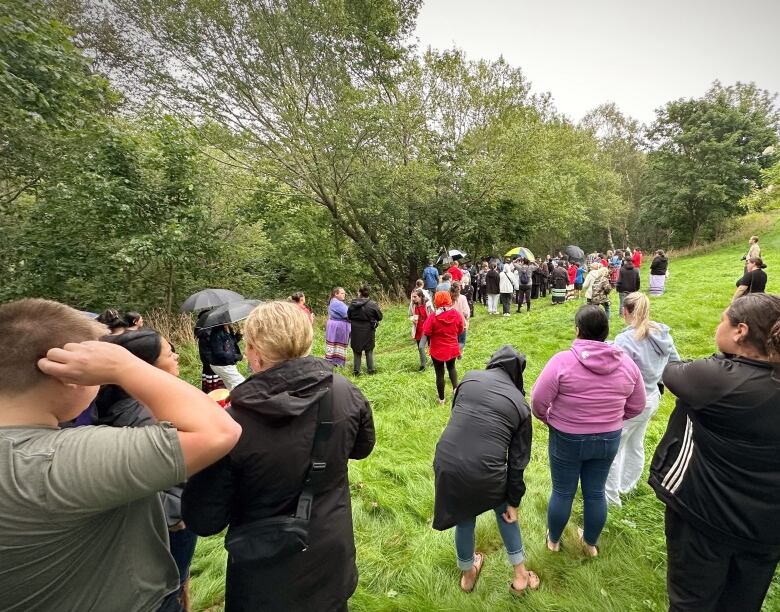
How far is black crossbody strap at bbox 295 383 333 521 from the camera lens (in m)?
1.45

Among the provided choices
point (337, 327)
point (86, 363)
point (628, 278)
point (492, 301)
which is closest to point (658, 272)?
point (628, 278)

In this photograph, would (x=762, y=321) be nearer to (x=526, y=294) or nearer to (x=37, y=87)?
(x=37, y=87)

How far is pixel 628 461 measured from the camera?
3.27 m

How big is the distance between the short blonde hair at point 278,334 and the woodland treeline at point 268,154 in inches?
240

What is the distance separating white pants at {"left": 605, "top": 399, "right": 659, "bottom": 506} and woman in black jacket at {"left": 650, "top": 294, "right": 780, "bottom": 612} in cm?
141

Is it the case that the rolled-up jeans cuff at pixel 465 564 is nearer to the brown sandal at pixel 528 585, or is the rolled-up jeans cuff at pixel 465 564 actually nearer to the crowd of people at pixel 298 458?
the crowd of people at pixel 298 458

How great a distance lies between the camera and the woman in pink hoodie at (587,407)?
7.88 ft

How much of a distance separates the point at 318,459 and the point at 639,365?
2.92 metres

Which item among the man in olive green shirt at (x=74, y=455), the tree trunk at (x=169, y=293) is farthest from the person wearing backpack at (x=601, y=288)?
the tree trunk at (x=169, y=293)

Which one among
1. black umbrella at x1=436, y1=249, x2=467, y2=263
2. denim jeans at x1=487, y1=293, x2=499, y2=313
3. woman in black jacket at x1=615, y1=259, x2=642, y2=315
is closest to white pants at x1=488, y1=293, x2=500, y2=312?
denim jeans at x1=487, y1=293, x2=499, y2=313

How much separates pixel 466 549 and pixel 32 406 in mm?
2528

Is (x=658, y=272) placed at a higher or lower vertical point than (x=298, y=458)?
lower

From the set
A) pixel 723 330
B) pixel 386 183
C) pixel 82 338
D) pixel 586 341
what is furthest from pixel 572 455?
pixel 386 183

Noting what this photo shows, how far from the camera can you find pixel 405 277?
17.7 meters
